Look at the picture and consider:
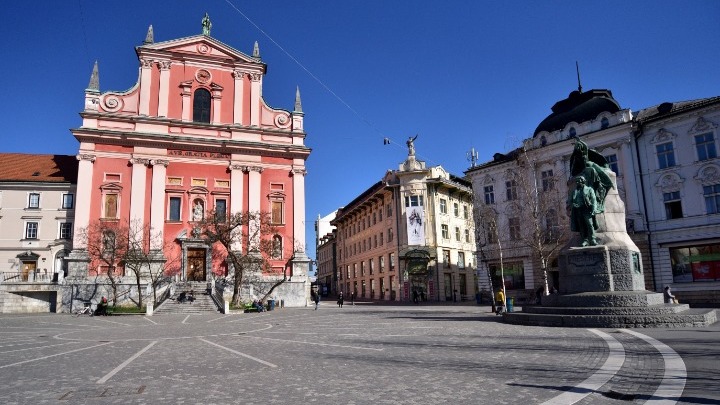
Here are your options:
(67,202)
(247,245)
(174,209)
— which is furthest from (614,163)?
(67,202)

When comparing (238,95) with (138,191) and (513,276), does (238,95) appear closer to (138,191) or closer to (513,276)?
(138,191)

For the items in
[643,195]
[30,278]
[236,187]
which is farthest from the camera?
[236,187]

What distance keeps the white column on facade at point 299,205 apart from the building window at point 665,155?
95.1 feet

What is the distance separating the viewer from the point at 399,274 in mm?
48219

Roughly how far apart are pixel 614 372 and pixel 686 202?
30.5 m

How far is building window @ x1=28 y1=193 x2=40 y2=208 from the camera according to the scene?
43000 millimetres

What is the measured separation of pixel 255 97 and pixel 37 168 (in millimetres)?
23402

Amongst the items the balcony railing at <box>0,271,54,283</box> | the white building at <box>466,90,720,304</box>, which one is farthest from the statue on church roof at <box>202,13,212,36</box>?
the white building at <box>466,90,720,304</box>

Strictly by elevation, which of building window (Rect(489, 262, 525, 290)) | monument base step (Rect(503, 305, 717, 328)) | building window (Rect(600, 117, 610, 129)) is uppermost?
building window (Rect(600, 117, 610, 129))

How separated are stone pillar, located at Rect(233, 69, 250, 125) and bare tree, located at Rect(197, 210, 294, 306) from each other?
32.3 ft

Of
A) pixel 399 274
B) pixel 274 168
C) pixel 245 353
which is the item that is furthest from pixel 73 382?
pixel 399 274

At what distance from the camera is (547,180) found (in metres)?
37.6

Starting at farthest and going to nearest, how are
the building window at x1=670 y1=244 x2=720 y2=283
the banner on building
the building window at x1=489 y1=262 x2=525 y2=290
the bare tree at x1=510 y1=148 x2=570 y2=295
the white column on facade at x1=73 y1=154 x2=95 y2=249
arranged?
the banner on building
the building window at x1=489 y1=262 x2=525 y2=290
the white column on facade at x1=73 y1=154 x2=95 y2=249
the bare tree at x1=510 y1=148 x2=570 y2=295
the building window at x1=670 y1=244 x2=720 y2=283

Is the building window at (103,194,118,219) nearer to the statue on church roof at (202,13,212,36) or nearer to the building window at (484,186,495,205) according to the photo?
the statue on church roof at (202,13,212,36)
